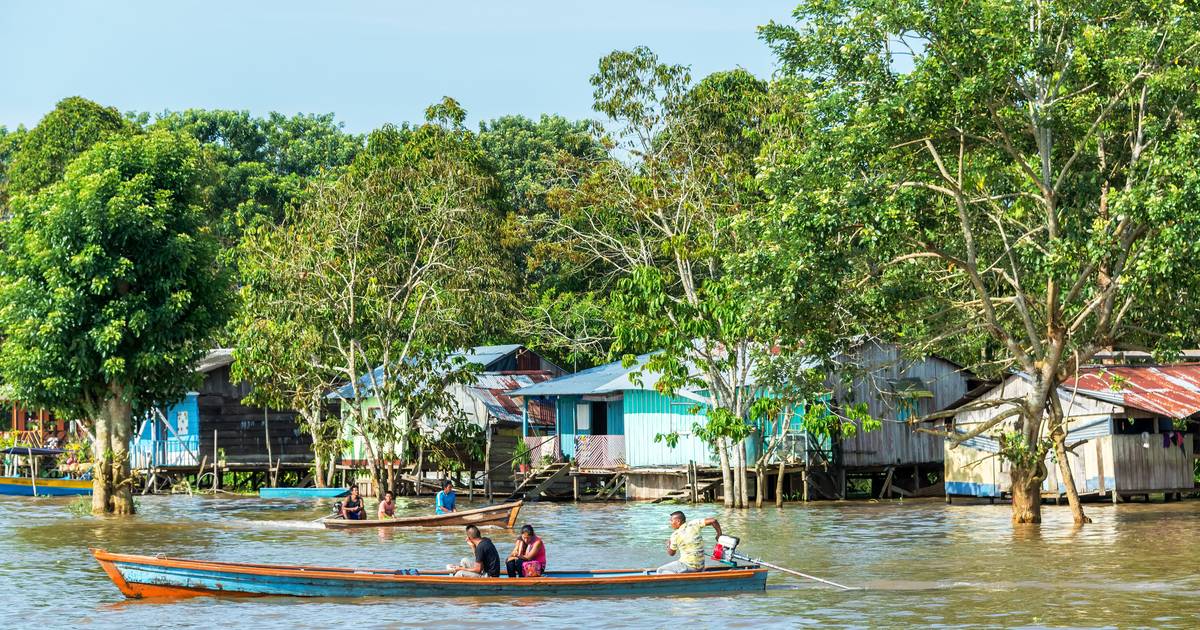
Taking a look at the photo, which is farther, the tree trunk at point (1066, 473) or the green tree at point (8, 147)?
the green tree at point (8, 147)

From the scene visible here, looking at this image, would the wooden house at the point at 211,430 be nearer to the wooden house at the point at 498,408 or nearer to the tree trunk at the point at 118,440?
the wooden house at the point at 498,408

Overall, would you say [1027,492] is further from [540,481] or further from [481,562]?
[540,481]

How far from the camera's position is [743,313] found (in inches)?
1288

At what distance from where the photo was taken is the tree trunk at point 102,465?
39375mm

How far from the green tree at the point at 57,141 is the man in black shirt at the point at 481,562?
4837cm

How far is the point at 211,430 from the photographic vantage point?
56.5 m

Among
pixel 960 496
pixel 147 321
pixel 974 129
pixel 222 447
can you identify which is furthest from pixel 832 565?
pixel 222 447

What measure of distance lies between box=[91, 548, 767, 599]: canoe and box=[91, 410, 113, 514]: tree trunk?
18.7m

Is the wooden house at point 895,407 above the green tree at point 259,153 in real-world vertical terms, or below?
below

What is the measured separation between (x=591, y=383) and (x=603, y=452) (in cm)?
241

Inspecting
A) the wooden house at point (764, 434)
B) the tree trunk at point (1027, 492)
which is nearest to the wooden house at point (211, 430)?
the wooden house at point (764, 434)

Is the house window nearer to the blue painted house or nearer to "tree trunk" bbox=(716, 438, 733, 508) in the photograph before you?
the blue painted house

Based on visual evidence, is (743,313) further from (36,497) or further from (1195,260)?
(36,497)

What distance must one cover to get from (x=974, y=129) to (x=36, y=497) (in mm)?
38486
